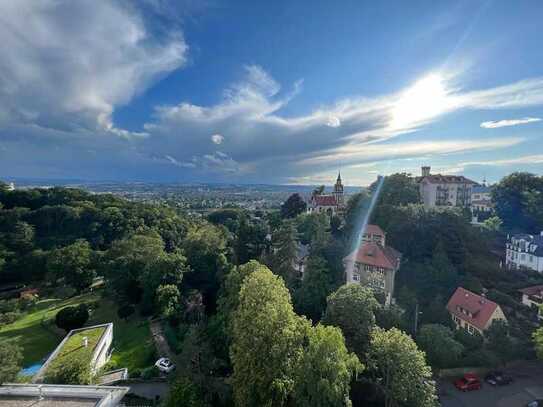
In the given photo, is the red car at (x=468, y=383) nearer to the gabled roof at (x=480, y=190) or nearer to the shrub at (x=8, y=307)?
the shrub at (x=8, y=307)

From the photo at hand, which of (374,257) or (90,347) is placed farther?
(374,257)

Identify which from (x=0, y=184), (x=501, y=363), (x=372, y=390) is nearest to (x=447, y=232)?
(x=501, y=363)

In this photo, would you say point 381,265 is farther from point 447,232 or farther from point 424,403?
point 424,403

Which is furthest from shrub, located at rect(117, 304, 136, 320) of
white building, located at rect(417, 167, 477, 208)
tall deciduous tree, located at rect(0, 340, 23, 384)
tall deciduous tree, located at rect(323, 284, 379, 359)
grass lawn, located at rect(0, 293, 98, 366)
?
white building, located at rect(417, 167, 477, 208)

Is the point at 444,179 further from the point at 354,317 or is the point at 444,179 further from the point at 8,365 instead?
the point at 8,365

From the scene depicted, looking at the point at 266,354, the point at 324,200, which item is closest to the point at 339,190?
the point at 324,200

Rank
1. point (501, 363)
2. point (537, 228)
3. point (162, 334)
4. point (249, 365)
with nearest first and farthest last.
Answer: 1. point (249, 365)
2. point (501, 363)
3. point (162, 334)
4. point (537, 228)
